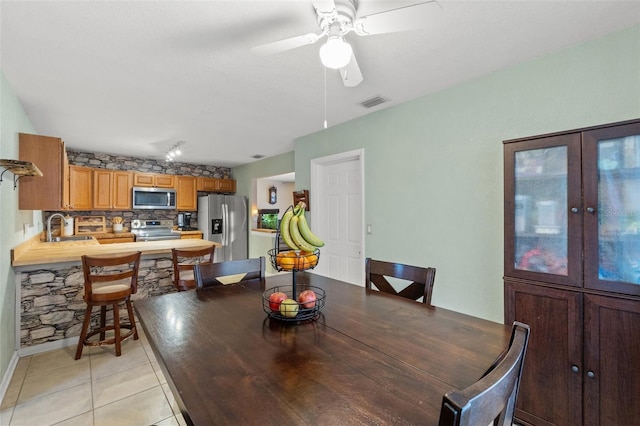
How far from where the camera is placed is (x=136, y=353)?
2.64 meters

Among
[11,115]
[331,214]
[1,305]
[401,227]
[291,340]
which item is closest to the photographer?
[291,340]

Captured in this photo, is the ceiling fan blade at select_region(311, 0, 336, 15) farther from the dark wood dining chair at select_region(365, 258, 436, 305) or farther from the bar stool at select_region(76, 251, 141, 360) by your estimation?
the bar stool at select_region(76, 251, 141, 360)

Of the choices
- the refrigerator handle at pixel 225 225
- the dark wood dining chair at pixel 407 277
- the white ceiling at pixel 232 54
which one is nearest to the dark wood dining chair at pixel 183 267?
the white ceiling at pixel 232 54

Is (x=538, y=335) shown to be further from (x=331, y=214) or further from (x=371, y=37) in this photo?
(x=331, y=214)

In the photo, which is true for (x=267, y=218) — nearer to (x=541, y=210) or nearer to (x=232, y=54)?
(x=232, y=54)

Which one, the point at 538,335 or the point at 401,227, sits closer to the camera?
the point at 538,335

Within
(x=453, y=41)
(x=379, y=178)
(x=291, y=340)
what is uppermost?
(x=453, y=41)

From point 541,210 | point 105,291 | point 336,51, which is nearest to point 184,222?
point 105,291

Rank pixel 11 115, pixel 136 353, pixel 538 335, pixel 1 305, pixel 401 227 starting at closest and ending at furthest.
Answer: pixel 538 335 < pixel 1 305 < pixel 11 115 < pixel 136 353 < pixel 401 227

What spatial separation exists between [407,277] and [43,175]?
3.36 m

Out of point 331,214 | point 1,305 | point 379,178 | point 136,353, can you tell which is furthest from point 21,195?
point 379,178

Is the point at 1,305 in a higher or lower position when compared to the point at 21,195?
lower

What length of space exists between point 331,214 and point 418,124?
5.30 feet

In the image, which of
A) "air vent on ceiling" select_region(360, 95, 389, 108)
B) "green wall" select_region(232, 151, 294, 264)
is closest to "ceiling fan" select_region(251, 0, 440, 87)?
"air vent on ceiling" select_region(360, 95, 389, 108)
